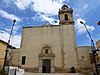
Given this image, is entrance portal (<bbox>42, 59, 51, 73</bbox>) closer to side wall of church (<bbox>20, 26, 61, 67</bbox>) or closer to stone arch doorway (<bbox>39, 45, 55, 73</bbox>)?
stone arch doorway (<bbox>39, 45, 55, 73</bbox>)

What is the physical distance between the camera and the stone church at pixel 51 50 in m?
24.2

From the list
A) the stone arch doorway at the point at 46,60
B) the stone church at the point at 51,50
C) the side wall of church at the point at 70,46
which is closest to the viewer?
the side wall of church at the point at 70,46

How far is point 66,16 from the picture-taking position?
28188mm

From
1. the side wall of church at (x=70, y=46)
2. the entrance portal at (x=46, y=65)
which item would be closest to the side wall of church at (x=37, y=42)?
the entrance portal at (x=46, y=65)

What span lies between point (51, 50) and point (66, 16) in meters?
7.52

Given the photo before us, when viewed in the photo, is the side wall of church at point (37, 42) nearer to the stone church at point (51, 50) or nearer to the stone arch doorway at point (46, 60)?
the stone church at point (51, 50)

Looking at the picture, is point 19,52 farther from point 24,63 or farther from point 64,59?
point 64,59

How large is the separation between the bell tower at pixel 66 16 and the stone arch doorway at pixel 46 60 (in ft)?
19.1

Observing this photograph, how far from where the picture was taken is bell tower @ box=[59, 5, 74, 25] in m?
27.3

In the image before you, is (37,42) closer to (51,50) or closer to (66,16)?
(51,50)

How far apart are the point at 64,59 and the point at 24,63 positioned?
690cm

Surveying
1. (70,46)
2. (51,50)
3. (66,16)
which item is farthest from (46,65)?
(66,16)

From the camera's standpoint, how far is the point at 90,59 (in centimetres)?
2358

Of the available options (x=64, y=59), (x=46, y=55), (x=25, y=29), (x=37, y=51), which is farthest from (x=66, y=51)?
(x=25, y=29)
